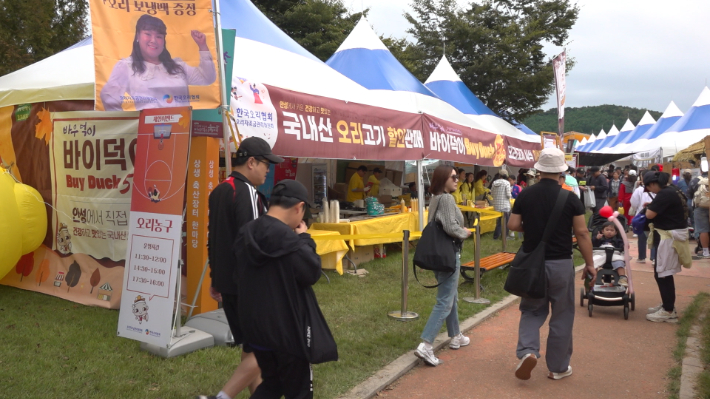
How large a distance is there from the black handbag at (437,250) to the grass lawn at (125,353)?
922 mm

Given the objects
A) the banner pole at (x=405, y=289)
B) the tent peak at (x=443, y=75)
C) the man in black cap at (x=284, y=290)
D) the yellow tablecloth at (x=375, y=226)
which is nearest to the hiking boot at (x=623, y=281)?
the banner pole at (x=405, y=289)

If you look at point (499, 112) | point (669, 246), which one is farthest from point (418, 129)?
point (499, 112)

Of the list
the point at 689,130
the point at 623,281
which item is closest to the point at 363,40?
the point at 623,281

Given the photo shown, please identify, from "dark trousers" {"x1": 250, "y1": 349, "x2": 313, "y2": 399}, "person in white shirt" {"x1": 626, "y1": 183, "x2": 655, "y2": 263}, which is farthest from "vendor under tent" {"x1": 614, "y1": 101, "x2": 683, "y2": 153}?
"dark trousers" {"x1": 250, "y1": 349, "x2": 313, "y2": 399}

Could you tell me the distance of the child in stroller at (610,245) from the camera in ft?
20.3

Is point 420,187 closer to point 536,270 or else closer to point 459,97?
point 536,270

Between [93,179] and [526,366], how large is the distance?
490 cm

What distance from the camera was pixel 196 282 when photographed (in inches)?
210

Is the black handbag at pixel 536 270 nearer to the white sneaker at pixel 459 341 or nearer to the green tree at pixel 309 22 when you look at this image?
the white sneaker at pixel 459 341

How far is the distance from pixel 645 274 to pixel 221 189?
314 inches

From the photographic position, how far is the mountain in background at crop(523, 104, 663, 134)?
92938 millimetres

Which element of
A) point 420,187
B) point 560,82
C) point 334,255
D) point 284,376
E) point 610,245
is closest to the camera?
point 284,376

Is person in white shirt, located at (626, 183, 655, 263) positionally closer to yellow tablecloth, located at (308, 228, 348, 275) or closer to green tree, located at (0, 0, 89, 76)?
yellow tablecloth, located at (308, 228, 348, 275)

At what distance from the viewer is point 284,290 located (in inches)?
90.8
